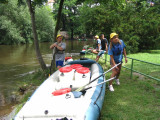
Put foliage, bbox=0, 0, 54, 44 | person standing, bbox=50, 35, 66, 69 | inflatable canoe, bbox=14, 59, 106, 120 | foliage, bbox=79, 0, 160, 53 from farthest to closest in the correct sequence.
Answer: foliage, bbox=0, 0, 54, 44 → foliage, bbox=79, 0, 160, 53 → person standing, bbox=50, 35, 66, 69 → inflatable canoe, bbox=14, 59, 106, 120

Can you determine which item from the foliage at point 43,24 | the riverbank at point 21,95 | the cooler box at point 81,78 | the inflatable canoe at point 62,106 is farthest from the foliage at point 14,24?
the inflatable canoe at point 62,106

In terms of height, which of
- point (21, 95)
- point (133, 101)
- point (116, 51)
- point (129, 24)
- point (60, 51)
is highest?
point (129, 24)

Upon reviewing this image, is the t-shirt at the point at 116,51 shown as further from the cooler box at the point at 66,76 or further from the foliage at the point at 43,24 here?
the foliage at the point at 43,24

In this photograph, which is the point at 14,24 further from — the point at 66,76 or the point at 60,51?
the point at 66,76

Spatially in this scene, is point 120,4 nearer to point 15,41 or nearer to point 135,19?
point 135,19

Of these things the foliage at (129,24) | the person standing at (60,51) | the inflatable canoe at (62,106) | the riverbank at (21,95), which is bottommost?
the riverbank at (21,95)

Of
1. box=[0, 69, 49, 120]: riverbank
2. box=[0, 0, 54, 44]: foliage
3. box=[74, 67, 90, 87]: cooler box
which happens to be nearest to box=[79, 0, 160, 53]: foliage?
box=[0, 69, 49, 120]: riverbank

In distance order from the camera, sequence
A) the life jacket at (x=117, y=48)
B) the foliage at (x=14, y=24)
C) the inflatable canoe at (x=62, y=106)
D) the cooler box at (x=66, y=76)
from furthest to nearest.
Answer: the foliage at (x=14, y=24) → the life jacket at (x=117, y=48) → the cooler box at (x=66, y=76) → the inflatable canoe at (x=62, y=106)

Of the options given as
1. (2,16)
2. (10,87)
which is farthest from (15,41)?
(10,87)

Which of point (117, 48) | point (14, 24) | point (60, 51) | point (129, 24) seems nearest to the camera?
point (117, 48)

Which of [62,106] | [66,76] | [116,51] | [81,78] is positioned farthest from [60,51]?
[62,106]

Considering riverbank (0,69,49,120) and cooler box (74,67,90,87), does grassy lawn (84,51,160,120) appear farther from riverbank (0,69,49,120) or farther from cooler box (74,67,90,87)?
riverbank (0,69,49,120)

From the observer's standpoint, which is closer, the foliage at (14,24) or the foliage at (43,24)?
the foliage at (14,24)

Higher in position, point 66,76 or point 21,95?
point 66,76
